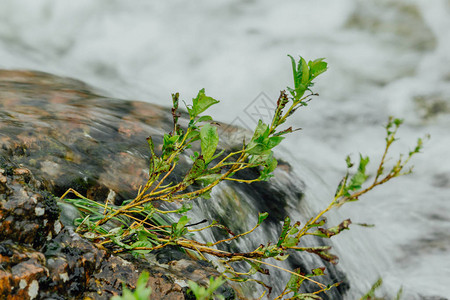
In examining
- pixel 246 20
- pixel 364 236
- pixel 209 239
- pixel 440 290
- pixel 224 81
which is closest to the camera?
pixel 209 239

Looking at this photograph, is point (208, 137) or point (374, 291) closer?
point (208, 137)

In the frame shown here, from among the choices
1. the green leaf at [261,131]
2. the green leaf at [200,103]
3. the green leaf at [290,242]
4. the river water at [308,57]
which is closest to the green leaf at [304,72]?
the green leaf at [261,131]

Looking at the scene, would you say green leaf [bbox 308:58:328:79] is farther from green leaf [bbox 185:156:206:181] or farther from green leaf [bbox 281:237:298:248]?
green leaf [bbox 281:237:298:248]

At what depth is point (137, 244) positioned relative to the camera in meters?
1.79

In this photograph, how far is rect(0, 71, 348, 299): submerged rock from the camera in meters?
1.55

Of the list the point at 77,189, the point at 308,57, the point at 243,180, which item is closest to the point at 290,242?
the point at 243,180

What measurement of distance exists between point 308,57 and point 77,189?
34.2ft

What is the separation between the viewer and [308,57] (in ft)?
39.1

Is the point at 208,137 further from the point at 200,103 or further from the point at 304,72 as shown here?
the point at 304,72

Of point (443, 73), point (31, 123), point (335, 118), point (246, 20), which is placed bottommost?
point (31, 123)

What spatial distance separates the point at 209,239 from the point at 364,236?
3589 mm

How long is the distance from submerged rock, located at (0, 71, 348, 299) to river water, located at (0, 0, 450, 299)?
9.85 feet

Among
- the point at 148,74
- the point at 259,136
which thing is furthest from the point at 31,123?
the point at 148,74

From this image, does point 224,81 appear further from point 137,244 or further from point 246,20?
point 137,244
